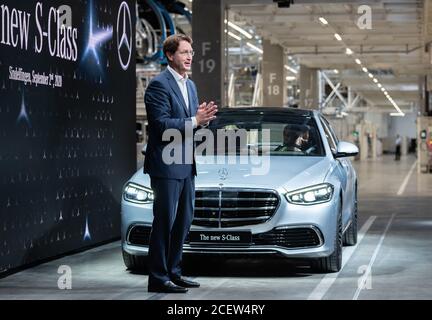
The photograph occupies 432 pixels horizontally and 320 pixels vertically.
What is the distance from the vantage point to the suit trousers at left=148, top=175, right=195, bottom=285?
844 centimetres

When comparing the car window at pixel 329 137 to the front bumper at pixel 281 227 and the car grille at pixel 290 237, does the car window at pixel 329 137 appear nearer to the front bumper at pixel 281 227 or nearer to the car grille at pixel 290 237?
the front bumper at pixel 281 227

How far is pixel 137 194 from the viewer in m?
9.76

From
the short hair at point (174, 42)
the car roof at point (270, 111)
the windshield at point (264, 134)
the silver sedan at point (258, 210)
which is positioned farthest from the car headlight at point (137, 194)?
the car roof at point (270, 111)

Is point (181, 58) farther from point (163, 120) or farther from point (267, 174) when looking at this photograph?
point (267, 174)

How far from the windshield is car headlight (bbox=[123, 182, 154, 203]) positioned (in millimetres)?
1126

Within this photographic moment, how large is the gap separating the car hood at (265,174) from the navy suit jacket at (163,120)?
3.71ft

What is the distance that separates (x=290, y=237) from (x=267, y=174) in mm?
664

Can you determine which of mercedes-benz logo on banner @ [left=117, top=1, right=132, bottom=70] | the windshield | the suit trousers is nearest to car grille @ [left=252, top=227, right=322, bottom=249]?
the suit trousers

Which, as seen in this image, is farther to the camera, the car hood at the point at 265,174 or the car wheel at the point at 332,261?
the car wheel at the point at 332,261

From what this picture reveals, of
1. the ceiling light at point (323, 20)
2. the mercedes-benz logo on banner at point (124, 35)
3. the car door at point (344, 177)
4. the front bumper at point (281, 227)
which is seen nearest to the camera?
the front bumper at point (281, 227)

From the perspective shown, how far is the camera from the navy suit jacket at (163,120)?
830cm

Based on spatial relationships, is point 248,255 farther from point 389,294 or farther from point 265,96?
point 265,96

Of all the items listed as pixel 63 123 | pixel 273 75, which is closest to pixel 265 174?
pixel 63 123

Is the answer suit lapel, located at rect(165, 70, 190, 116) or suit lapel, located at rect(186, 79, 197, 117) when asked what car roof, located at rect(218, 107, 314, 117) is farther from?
suit lapel, located at rect(165, 70, 190, 116)
